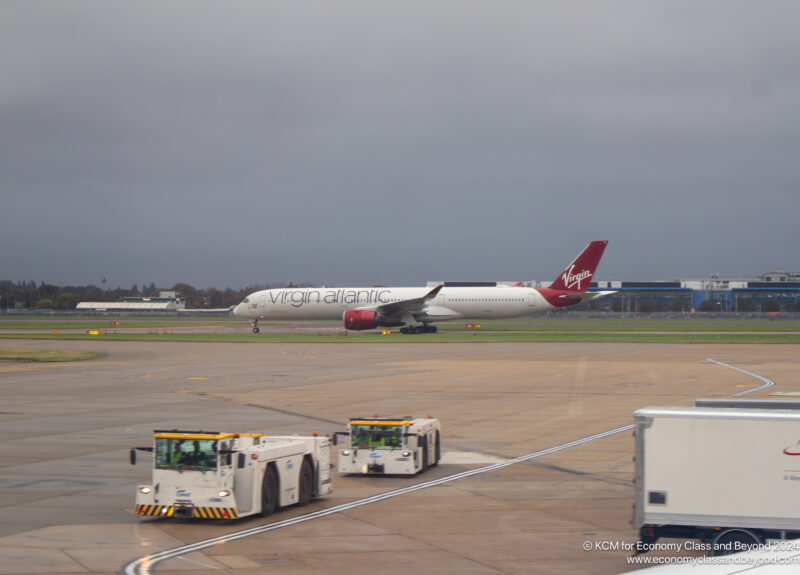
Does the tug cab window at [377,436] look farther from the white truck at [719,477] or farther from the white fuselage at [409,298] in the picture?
the white fuselage at [409,298]

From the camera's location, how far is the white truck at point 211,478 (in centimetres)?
1498

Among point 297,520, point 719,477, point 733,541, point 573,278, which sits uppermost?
point 573,278

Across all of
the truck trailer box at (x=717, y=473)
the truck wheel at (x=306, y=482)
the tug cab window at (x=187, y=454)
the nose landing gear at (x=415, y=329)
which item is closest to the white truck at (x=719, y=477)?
the truck trailer box at (x=717, y=473)

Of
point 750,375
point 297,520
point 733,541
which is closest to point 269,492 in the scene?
point 297,520

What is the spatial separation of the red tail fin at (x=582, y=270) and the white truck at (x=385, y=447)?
68.3 m

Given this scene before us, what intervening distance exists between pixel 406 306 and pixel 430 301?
3428mm

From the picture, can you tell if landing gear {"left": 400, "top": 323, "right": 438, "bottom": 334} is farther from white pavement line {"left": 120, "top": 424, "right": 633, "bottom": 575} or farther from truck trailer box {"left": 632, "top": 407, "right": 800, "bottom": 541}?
truck trailer box {"left": 632, "top": 407, "right": 800, "bottom": 541}

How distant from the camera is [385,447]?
1939 cm

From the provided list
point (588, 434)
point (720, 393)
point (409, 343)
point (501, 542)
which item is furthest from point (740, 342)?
point (501, 542)

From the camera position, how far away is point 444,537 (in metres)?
13.9

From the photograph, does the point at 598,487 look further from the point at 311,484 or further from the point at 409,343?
the point at 409,343

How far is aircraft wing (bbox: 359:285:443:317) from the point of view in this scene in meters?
85.8

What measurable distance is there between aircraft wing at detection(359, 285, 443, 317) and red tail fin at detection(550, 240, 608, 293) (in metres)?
12.3

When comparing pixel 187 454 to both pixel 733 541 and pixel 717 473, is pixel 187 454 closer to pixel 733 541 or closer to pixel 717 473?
pixel 717 473
